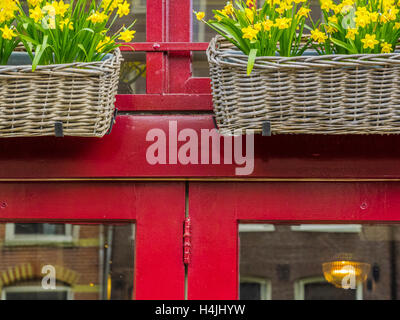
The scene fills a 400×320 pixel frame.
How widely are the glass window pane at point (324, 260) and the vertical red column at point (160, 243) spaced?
0.32 meters

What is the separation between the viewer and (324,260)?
3.16 m

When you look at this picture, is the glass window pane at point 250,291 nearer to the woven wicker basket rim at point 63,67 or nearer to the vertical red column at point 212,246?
the vertical red column at point 212,246

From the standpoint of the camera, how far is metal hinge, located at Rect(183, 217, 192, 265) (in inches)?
113

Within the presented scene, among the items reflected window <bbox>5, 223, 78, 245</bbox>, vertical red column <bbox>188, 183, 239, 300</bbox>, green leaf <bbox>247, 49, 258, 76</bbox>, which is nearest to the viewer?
green leaf <bbox>247, 49, 258, 76</bbox>

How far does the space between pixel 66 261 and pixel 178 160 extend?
852 millimetres

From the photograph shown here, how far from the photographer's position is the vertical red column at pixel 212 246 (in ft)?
9.39

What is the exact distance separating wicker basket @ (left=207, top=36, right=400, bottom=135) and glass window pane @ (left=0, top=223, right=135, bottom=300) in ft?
3.13

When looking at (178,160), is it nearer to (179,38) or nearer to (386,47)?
(179,38)

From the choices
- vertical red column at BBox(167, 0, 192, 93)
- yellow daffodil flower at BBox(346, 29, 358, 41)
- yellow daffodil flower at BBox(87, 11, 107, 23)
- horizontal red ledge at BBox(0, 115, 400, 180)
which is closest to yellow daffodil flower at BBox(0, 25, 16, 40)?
yellow daffodil flower at BBox(87, 11, 107, 23)

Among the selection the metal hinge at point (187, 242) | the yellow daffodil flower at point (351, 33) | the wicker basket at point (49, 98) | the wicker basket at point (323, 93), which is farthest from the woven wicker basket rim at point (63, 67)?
the yellow daffodil flower at point (351, 33)

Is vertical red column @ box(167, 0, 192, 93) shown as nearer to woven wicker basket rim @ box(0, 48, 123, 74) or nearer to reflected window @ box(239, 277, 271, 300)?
woven wicker basket rim @ box(0, 48, 123, 74)

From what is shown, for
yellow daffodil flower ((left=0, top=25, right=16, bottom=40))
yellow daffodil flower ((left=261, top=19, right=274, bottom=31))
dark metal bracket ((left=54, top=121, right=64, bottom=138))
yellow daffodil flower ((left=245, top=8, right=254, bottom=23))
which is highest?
yellow daffodil flower ((left=245, top=8, right=254, bottom=23))

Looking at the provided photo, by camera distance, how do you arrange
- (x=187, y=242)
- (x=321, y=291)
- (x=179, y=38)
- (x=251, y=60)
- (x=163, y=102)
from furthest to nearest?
(x=321, y=291), (x=179, y=38), (x=163, y=102), (x=187, y=242), (x=251, y=60)

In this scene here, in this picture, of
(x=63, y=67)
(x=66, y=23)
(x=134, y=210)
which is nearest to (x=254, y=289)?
(x=134, y=210)
